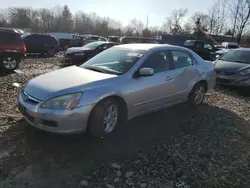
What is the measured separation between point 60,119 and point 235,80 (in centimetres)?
671

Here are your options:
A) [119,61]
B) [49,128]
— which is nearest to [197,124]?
[119,61]

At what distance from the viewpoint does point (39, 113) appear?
3.71m

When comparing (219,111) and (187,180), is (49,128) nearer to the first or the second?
(187,180)

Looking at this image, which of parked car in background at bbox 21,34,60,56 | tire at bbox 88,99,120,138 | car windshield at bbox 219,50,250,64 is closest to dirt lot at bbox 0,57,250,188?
tire at bbox 88,99,120,138

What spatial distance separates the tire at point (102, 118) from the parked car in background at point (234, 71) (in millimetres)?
5685

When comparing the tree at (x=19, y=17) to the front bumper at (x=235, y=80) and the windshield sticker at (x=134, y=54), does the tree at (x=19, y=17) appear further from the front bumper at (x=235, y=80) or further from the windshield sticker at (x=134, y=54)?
the windshield sticker at (x=134, y=54)

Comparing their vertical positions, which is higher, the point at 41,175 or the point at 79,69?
the point at 79,69

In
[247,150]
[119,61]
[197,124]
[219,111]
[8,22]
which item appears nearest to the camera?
[247,150]

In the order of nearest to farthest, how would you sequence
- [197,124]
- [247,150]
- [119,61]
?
[247,150], [119,61], [197,124]

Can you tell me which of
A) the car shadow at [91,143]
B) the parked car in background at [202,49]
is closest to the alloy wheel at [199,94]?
the car shadow at [91,143]

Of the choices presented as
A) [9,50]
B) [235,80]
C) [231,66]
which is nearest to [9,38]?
[9,50]

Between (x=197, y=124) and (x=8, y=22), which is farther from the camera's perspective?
(x=8, y=22)

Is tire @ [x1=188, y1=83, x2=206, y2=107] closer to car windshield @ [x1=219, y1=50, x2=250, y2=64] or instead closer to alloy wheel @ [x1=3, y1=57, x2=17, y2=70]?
car windshield @ [x1=219, y1=50, x2=250, y2=64]

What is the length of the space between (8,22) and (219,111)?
73.3m
